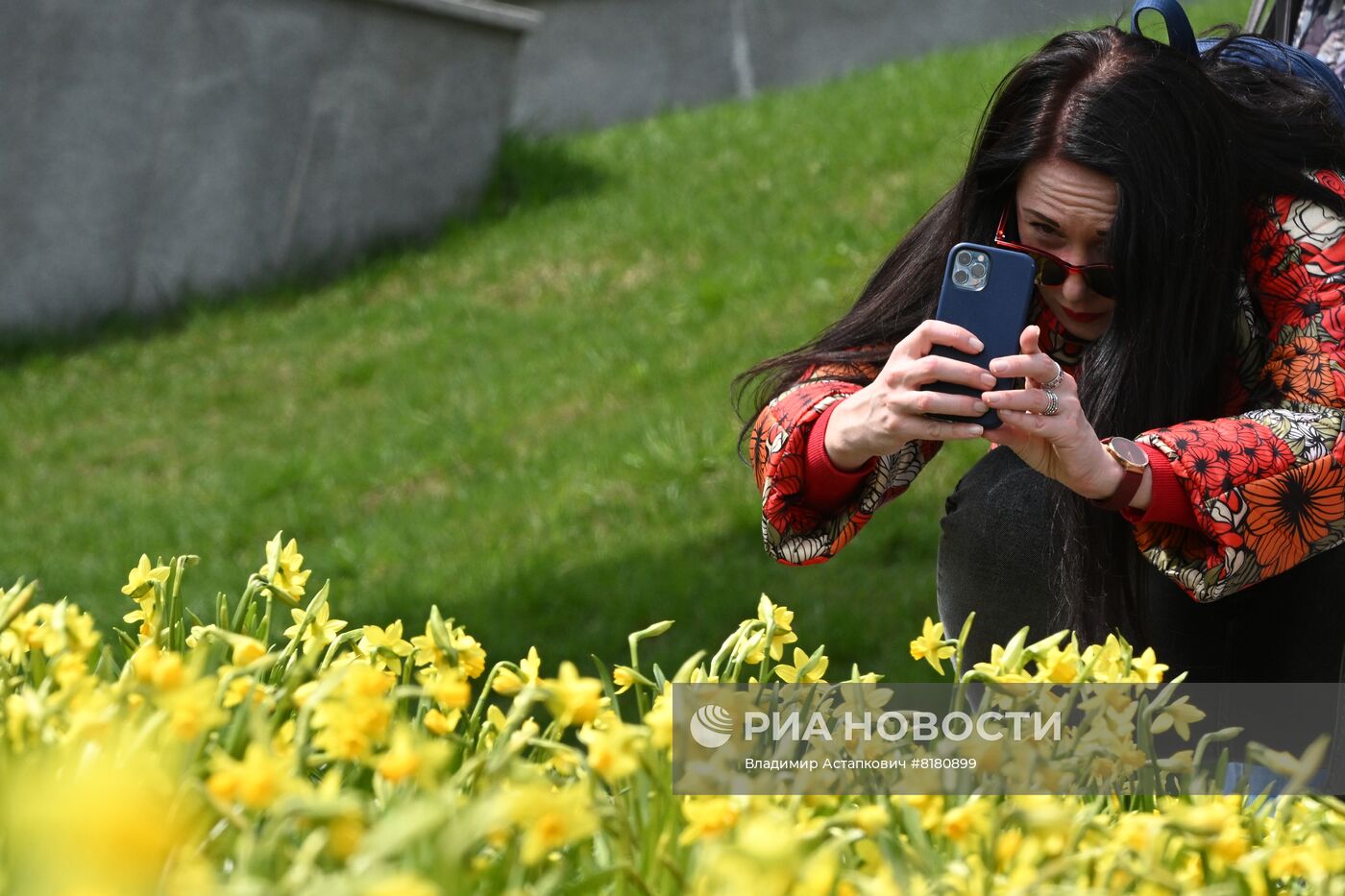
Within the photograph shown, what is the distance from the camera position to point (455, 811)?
0.98m

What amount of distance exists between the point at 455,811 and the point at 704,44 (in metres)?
7.88

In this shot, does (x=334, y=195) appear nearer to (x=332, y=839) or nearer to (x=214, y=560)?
(x=214, y=560)

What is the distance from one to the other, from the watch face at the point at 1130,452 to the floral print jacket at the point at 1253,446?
28 mm

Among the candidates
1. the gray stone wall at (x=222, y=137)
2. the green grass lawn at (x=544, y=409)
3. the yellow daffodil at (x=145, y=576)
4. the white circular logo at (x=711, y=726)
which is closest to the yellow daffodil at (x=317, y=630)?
the yellow daffodil at (x=145, y=576)

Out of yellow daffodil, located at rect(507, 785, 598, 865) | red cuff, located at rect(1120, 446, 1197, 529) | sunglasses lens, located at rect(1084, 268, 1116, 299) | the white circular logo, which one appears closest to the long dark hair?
sunglasses lens, located at rect(1084, 268, 1116, 299)

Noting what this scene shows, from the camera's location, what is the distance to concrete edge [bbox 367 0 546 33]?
6.02 metres

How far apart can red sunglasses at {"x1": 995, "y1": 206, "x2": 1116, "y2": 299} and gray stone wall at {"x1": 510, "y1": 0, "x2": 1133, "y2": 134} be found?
670 cm

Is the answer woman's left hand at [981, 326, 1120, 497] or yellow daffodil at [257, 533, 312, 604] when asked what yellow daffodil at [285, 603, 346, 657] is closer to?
yellow daffodil at [257, 533, 312, 604]

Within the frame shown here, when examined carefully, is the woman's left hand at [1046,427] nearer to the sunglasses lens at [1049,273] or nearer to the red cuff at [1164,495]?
the red cuff at [1164,495]

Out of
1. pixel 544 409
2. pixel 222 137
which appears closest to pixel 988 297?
pixel 544 409

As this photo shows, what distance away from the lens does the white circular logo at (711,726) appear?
1.25 m

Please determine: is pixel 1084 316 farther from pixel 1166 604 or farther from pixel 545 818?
pixel 545 818

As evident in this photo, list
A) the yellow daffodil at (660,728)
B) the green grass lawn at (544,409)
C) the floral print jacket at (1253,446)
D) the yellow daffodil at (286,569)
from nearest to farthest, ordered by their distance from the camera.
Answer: the yellow daffodil at (660,728)
the yellow daffodil at (286,569)
the floral print jacket at (1253,446)
the green grass lawn at (544,409)

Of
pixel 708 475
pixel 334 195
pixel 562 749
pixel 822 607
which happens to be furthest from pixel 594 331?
pixel 562 749
